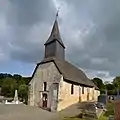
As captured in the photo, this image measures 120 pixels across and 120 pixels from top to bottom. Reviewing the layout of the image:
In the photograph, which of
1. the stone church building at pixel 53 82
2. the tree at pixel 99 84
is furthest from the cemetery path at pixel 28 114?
the tree at pixel 99 84

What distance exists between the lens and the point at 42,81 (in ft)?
111

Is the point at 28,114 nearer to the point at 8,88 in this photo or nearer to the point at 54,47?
the point at 54,47

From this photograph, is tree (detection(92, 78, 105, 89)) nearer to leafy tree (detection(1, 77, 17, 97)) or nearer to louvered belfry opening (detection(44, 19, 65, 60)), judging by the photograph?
leafy tree (detection(1, 77, 17, 97))

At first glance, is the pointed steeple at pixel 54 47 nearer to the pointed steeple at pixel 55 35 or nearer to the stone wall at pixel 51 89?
the pointed steeple at pixel 55 35

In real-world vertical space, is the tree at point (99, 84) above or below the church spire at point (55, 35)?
below

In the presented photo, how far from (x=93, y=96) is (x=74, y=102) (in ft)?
39.7

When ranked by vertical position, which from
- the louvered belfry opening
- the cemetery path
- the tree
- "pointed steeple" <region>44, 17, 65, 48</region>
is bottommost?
the cemetery path

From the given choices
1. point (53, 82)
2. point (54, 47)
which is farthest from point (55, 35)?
point (53, 82)

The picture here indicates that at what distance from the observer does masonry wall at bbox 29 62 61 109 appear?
104 ft

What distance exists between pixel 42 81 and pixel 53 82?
8.78 feet

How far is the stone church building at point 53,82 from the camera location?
30.9 meters

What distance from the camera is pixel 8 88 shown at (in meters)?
65.3

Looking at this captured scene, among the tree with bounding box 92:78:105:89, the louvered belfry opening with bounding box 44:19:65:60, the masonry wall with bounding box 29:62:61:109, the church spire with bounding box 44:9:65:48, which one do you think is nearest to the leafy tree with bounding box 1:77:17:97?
the tree with bounding box 92:78:105:89

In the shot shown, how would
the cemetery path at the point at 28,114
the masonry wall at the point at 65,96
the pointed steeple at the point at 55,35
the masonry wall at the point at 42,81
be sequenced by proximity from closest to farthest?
the cemetery path at the point at 28,114 → the masonry wall at the point at 65,96 → the masonry wall at the point at 42,81 → the pointed steeple at the point at 55,35
